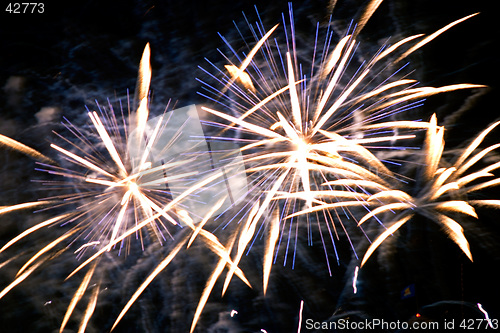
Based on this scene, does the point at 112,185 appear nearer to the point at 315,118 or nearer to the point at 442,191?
the point at 315,118

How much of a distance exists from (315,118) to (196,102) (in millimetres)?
661

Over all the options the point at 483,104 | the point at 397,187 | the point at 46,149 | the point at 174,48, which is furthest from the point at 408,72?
the point at 46,149

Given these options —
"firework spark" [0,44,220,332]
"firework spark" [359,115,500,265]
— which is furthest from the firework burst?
"firework spark" [0,44,220,332]

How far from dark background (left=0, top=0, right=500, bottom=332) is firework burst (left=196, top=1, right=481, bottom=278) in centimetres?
9

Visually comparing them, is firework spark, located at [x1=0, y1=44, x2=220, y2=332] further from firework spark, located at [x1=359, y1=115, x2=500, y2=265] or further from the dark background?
firework spark, located at [x1=359, y1=115, x2=500, y2=265]

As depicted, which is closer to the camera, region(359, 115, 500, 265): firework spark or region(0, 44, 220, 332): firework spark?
region(359, 115, 500, 265): firework spark

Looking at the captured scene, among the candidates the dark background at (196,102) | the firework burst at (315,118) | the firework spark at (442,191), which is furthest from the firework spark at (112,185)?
the firework spark at (442,191)

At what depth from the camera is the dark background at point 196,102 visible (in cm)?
192

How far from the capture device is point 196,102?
2.04 meters

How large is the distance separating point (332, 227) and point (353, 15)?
3.72 ft

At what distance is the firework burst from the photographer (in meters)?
1.88

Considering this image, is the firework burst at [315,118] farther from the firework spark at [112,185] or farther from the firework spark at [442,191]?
the firework spark at [112,185]

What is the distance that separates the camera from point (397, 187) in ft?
6.27

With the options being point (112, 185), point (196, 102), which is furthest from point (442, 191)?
point (112, 185)
